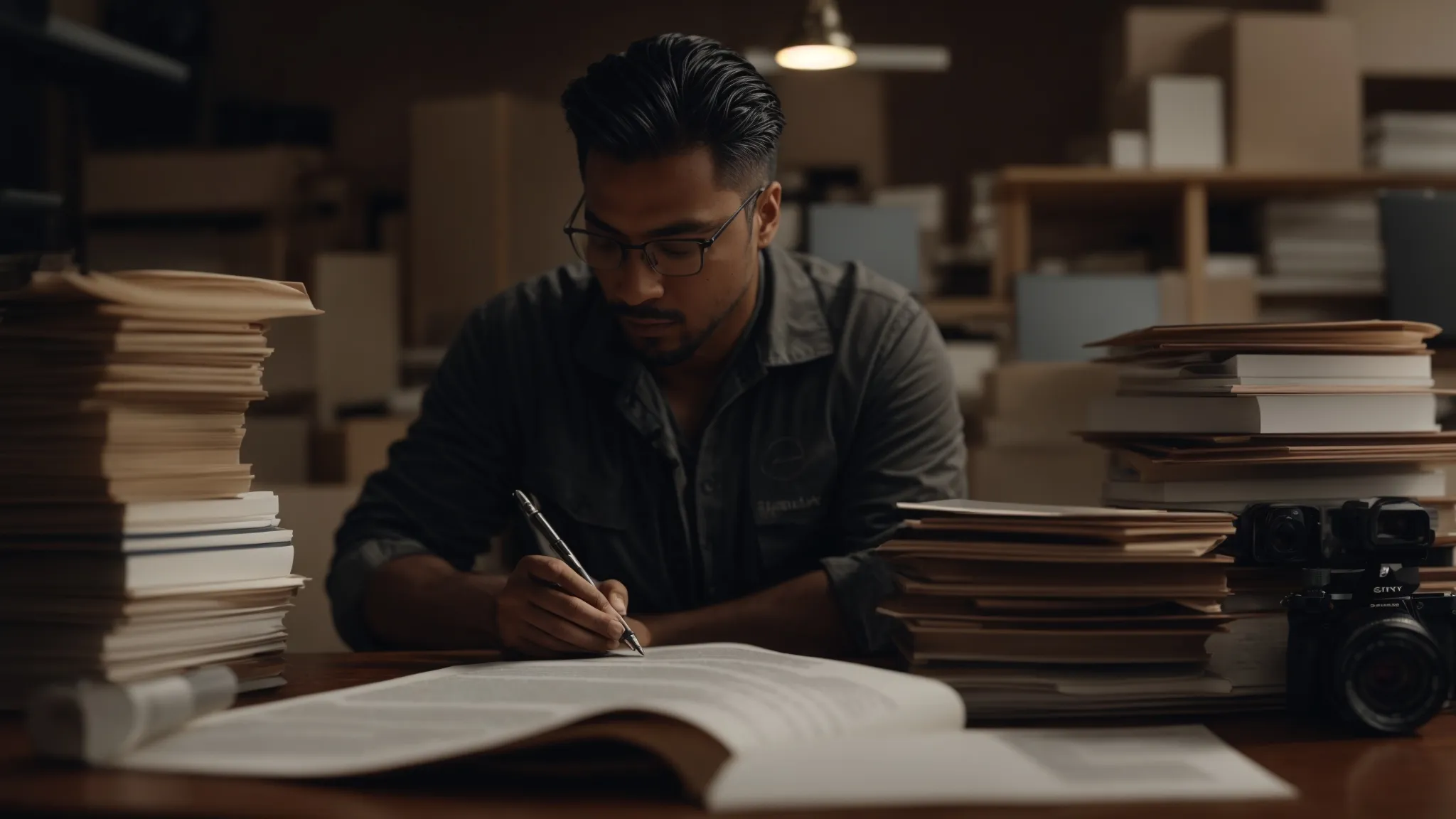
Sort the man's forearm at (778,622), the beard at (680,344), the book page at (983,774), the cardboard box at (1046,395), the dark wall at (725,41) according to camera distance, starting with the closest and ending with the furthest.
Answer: the book page at (983,774) < the man's forearm at (778,622) < the beard at (680,344) < the cardboard box at (1046,395) < the dark wall at (725,41)

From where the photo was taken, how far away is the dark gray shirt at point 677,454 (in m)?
1.49

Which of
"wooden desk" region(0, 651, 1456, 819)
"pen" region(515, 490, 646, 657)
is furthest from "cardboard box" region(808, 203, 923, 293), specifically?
"wooden desk" region(0, 651, 1456, 819)

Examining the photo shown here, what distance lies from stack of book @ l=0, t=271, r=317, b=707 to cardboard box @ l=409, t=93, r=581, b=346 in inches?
99.4

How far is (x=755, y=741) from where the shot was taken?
0.69 m

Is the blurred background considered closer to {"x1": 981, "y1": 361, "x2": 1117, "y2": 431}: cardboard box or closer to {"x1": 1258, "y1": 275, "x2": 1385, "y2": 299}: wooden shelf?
{"x1": 1258, "y1": 275, "x2": 1385, "y2": 299}: wooden shelf

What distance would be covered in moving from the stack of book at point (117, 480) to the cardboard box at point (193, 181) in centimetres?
269

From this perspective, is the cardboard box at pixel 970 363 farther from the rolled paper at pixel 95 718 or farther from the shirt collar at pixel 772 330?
the rolled paper at pixel 95 718

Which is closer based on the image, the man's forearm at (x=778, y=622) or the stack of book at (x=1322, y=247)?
the man's forearm at (x=778, y=622)

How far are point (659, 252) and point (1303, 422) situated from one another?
2.29 feet

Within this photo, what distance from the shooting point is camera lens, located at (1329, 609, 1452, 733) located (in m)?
0.82

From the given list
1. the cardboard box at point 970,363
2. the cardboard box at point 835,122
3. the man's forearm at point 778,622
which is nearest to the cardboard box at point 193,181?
the cardboard box at point 835,122

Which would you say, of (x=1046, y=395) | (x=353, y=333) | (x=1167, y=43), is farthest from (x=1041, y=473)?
(x=353, y=333)

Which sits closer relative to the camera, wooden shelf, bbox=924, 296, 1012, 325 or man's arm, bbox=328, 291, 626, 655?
man's arm, bbox=328, 291, 626, 655

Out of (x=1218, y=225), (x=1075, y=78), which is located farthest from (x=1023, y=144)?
(x=1218, y=225)
